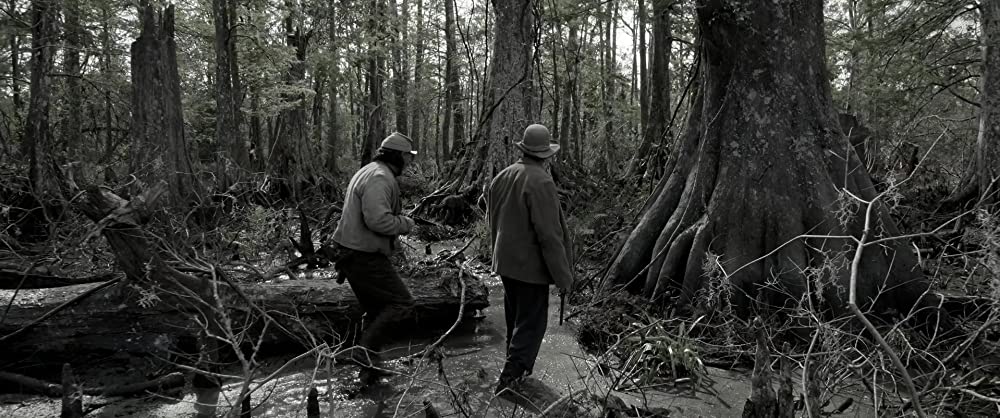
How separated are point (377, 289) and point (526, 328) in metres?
1.23

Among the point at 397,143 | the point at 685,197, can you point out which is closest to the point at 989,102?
the point at 685,197

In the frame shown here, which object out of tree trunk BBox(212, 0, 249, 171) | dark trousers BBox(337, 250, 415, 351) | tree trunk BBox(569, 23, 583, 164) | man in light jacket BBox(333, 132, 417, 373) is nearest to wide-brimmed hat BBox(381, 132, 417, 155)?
man in light jacket BBox(333, 132, 417, 373)

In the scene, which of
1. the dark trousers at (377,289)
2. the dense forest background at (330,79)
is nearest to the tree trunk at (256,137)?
the dense forest background at (330,79)

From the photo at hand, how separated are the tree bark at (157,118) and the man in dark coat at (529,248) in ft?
18.3

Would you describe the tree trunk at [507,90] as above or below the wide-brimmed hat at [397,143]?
above

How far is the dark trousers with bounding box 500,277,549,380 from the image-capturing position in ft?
13.6

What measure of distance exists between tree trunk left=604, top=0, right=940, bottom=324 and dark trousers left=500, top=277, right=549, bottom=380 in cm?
141

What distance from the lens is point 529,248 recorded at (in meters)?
4.18

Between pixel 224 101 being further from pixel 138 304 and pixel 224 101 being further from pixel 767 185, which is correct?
pixel 767 185

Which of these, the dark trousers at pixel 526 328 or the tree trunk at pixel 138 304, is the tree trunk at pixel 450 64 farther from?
the dark trousers at pixel 526 328

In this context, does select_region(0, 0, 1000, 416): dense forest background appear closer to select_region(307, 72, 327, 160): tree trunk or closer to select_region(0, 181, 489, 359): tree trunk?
select_region(0, 181, 489, 359): tree trunk

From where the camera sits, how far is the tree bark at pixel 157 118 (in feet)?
26.2

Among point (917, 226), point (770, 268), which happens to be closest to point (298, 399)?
point (770, 268)

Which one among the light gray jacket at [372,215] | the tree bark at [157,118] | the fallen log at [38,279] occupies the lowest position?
the fallen log at [38,279]
